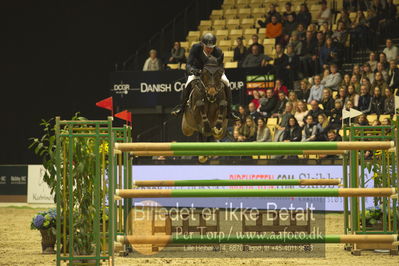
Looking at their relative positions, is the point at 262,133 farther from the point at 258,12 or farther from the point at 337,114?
the point at 258,12

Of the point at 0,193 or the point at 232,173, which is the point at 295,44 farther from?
the point at 0,193

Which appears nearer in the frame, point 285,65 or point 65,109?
point 285,65

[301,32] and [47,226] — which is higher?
[301,32]

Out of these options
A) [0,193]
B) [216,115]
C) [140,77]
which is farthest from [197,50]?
[0,193]

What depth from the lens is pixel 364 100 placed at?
510 inches

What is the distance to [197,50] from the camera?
805cm

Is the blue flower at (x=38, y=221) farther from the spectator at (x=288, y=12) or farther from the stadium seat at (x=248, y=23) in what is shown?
the stadium seat at (x=248, y=23)

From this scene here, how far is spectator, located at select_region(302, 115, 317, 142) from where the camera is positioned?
12906mm

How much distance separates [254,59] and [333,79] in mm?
2166

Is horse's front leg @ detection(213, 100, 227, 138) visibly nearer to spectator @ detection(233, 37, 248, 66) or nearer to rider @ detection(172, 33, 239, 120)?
rider @ detection(172, 33, 239, 120)

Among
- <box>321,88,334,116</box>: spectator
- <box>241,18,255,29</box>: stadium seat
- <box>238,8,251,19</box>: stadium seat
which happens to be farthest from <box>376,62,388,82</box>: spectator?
<box>238,8,251,19</box>: stadium seat

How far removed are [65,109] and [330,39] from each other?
7.49m

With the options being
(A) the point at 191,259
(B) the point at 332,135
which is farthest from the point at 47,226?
(B) the point at 332,135

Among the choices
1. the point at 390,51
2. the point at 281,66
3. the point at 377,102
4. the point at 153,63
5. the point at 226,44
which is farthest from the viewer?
the point at 226,44
